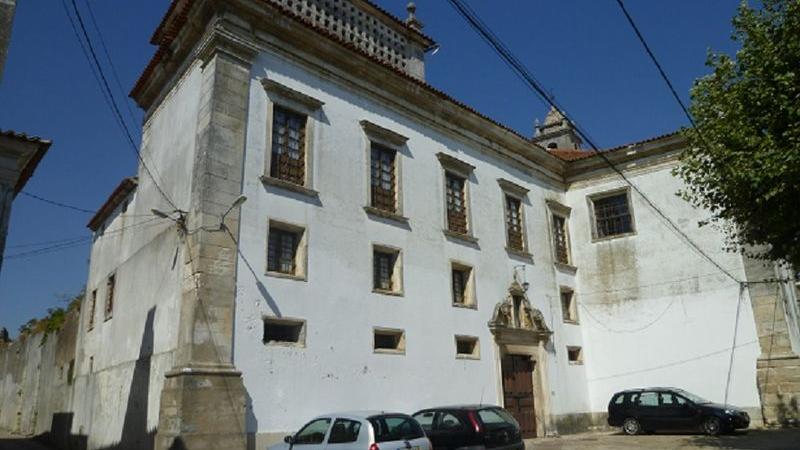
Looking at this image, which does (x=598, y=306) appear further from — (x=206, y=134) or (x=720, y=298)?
(x=206, y=134)

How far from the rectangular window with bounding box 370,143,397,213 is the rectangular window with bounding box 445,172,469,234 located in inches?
90.6

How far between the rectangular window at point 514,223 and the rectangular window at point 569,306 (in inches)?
112

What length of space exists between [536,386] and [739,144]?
33.9 feet

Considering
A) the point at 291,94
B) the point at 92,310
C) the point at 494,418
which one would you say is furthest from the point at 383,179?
the point at 92,310

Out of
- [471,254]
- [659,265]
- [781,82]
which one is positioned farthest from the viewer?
[659,265]

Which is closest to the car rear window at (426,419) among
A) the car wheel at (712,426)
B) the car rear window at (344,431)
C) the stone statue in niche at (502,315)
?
the car rear window at (344,431)

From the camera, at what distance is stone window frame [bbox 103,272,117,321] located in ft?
56.7

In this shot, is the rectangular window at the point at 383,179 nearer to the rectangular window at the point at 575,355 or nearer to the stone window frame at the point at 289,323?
the stone window frame at the point at 289,323

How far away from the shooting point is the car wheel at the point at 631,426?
61.1ft

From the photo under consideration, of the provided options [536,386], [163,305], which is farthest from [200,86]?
[536,386]

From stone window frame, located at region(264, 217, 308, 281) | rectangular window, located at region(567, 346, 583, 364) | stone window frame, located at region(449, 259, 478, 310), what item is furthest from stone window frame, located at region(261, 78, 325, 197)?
rectangular window, located at region(567, 346, 583, 364)

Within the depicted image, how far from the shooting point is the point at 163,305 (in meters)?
13.2

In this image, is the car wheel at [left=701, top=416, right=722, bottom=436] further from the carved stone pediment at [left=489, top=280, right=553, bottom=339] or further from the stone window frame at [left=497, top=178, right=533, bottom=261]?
the stone window frame at [left=497, top=178, right=533, bottom=261]

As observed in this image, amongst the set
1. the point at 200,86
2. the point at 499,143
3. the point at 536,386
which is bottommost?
the point at 536,386
